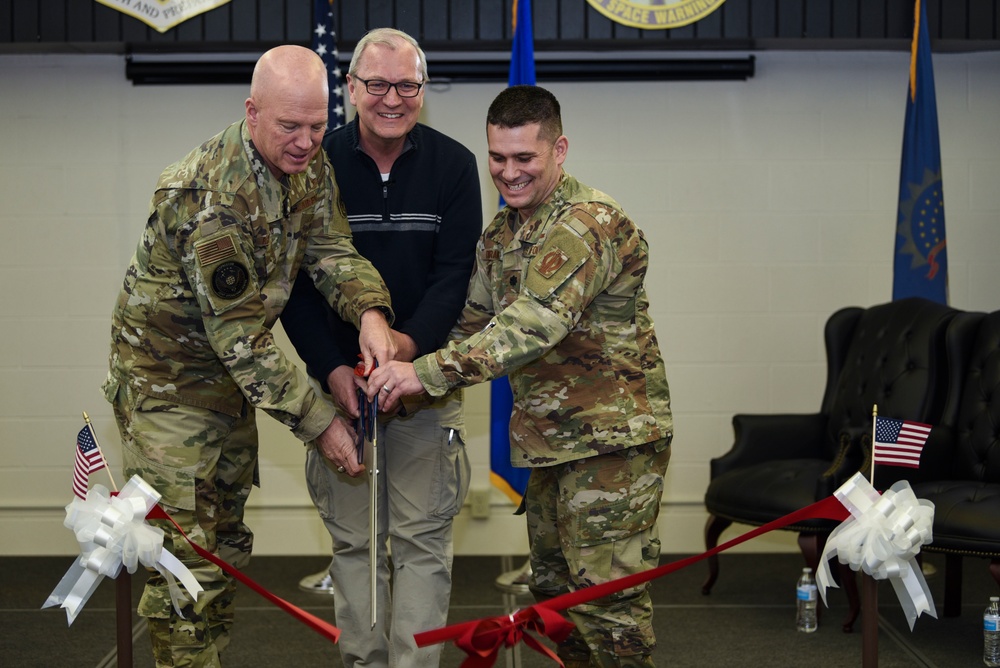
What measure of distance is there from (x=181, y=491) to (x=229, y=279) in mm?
513

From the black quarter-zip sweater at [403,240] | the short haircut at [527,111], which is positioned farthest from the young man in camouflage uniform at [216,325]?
the short haircut at [527,111]

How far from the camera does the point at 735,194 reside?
5387 millimetres

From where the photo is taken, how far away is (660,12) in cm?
500

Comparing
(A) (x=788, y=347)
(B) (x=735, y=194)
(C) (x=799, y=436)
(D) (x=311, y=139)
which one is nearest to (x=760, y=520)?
(C) (x=799, y=436)

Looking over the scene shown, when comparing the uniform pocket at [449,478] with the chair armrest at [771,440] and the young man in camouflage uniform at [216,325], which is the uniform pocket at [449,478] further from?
the chair armrest at [771,440]

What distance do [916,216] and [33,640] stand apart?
12.8 feet

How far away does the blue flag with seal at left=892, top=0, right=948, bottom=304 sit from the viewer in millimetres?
4883

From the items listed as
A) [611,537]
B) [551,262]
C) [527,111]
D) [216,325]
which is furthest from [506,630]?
[527,111]

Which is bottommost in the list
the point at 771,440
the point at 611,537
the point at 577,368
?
the point at 771,440

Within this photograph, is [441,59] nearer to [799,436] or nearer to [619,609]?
[799,436]

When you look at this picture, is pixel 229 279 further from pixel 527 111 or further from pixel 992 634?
pixel 992 634

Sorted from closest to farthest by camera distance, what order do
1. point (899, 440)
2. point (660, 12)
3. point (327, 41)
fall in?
1. point (899, 440)
2. point (327, 41)
3. point (660, 12)

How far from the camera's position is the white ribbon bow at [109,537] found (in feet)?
6.89

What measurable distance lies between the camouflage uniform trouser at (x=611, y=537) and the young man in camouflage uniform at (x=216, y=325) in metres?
0.58
